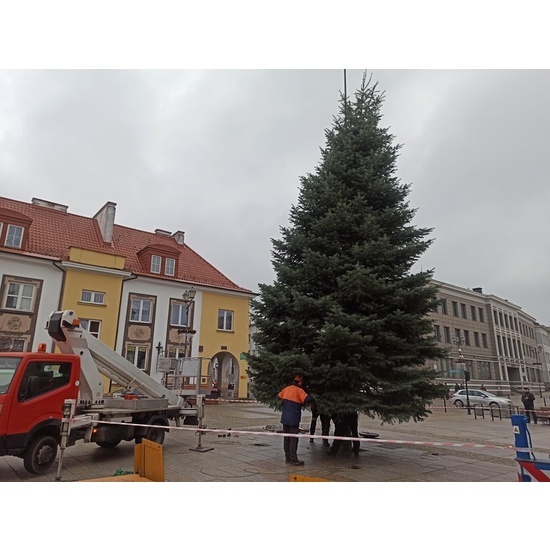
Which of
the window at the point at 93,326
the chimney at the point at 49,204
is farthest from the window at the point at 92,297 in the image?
the chimney at the point at 49,204

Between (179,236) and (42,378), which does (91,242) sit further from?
(42,378)

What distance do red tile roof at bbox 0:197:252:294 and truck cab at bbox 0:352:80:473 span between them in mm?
18066

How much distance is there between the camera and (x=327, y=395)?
355 inches

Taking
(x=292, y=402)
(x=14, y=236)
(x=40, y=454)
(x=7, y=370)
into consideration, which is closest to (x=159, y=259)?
(x=14, y=236)

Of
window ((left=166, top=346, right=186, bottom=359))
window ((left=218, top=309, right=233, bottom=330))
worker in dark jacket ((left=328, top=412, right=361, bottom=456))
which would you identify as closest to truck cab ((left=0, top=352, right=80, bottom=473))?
worker in dark jacket ((left=328, top=412, right=361, bottom=456))

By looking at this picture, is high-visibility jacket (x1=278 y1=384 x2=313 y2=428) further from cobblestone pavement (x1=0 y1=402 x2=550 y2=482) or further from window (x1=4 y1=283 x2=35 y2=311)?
window (x1=4 y1=283 x2=35 y2=311)

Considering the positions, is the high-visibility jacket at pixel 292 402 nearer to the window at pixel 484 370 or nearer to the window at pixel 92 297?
the window at pixel 92 297

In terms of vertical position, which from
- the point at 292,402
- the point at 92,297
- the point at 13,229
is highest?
the point at 13,229

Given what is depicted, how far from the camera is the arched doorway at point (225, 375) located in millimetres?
31203

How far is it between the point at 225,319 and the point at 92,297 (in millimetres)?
9498

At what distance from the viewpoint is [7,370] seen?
25.1ft

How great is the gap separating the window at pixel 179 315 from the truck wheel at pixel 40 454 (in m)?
20.9

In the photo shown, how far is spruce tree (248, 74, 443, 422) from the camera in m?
8.86

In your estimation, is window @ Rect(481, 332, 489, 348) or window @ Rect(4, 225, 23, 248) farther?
window @ Rect(481, 332, 489, 348)
